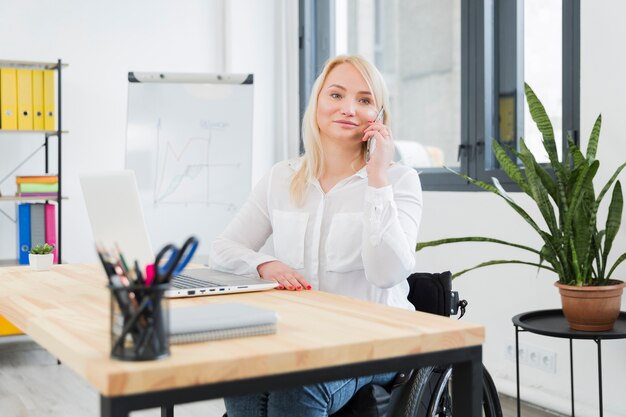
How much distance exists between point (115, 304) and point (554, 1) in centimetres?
263

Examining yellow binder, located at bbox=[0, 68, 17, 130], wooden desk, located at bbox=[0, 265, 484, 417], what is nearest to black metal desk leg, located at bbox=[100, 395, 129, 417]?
wooden desk, located at bbox=[0, 265, 484, 417]

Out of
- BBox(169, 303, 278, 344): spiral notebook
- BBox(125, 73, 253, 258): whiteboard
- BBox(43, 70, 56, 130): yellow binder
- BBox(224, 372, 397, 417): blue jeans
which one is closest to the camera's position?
BBox(169, 303, 278, 344): spiral notebook

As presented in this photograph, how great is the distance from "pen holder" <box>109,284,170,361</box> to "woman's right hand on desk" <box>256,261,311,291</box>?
2.40 ft

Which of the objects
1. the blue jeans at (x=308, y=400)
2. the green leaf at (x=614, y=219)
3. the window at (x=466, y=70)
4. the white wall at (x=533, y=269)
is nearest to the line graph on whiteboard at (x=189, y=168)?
the window at (x=466, y=70)

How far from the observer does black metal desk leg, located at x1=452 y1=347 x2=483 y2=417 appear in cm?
113

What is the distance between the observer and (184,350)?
0.96 m

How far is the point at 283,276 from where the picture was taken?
168 centimetres

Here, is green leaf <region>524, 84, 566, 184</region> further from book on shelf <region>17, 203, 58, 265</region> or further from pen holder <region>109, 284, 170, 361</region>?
book on shelf <region>17, 203, 58, 265</region>

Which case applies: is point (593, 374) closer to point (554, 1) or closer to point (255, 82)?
point (554, 1)

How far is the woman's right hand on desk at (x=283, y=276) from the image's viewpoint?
5.37 feet

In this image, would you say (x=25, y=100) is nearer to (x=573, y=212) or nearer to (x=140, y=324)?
(x=573, y=212)

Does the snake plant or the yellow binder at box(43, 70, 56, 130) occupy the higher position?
the yellow binder at box(43, 70, 56, 130)

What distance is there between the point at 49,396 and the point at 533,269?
6.99 feet

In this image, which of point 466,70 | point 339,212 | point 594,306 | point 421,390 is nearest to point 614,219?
point 594,306
